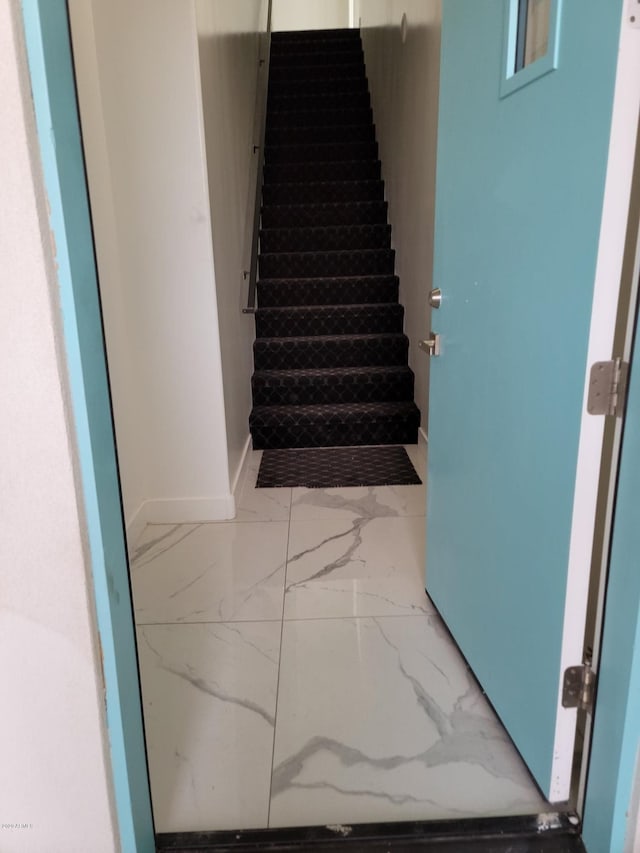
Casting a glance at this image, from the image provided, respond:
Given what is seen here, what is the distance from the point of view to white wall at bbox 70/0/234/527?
2201 millimetres

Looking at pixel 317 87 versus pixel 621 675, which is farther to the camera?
pixel 317 87

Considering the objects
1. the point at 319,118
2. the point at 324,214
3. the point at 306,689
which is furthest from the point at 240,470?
the point at 319,118

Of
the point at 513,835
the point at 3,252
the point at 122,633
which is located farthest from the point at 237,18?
the point at 513,835

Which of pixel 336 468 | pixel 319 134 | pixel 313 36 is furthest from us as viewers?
pixel 313 36

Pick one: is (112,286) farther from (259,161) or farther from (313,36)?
(313,36)

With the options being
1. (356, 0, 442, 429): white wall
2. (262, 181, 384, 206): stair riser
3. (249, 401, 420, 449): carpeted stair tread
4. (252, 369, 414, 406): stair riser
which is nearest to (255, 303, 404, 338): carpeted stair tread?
(356, 0, 442, 429): white wall

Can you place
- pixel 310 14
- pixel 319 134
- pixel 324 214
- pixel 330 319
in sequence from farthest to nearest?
pixel 310 14, pixel 319 134, pixel 324 214, pixel 330 319

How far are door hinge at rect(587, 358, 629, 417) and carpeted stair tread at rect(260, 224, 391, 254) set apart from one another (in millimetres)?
3508

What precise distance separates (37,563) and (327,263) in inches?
142

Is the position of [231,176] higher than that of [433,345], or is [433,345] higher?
[231,176]

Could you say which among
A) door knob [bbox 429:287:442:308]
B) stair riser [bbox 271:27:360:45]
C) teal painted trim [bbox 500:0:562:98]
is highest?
stair riser [bbox 271:27:360:45]

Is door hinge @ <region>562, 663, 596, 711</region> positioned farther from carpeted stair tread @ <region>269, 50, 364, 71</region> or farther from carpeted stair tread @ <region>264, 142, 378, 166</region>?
carpeted stair tread @ <region>269, 50, 364, 71</region>

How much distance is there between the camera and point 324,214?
441cm

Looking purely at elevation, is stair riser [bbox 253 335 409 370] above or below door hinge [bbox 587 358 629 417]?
below
